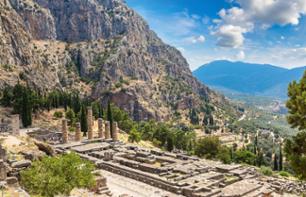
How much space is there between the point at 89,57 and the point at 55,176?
461 feet

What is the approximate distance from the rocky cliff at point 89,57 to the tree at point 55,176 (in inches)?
3268

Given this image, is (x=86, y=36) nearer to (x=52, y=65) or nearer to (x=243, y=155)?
(x=52, y=65)

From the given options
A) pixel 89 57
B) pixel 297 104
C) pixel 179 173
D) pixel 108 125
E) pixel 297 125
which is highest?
pixel 89 57

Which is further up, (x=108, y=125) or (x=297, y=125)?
(x=297, y=125)

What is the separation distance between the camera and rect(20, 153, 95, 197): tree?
67.9 feet

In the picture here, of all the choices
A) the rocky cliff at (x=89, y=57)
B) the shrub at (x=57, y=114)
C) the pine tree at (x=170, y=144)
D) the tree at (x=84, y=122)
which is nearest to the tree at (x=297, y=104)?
the pine tree at (x=170, y=144)

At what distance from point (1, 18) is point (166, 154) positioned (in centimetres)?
8829

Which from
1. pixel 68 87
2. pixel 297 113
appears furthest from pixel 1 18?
pixel 297 113

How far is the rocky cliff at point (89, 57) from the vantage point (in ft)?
378

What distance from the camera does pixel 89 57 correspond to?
158875 millimetres

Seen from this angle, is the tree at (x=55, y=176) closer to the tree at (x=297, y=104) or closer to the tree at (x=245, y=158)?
the tree at (x=297, y=104)

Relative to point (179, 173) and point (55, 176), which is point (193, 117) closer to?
point (179, 173)

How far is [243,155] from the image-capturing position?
204 ft

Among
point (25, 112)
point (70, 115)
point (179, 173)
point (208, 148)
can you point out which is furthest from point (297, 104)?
point (70, 115)
